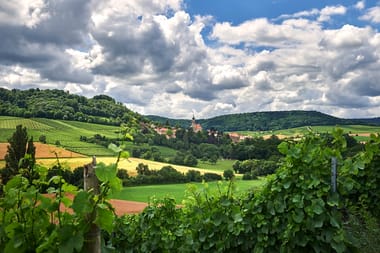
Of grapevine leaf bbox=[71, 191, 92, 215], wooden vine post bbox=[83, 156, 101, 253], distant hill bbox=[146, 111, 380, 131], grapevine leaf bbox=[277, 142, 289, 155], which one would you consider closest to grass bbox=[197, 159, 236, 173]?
distant hill bbox=[146, 111, 380, 131]

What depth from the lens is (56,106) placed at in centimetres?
5884

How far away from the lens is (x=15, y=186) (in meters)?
2.70

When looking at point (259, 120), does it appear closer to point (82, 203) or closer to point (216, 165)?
point (216, 165)

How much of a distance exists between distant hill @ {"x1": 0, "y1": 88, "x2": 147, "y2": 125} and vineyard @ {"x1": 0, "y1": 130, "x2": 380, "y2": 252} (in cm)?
4867

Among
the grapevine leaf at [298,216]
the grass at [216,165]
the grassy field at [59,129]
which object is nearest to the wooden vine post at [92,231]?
the grapevine leaf at [298,216]

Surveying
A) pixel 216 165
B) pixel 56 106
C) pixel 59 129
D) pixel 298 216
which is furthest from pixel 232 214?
pixel 56 106

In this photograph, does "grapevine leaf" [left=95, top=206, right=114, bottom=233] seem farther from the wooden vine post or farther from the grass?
the grass

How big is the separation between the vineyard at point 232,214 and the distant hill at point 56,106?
160ft

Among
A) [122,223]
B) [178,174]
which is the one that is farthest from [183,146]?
[122,223]

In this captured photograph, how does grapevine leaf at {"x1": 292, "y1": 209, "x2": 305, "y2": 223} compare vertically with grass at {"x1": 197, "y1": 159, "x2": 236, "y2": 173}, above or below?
above

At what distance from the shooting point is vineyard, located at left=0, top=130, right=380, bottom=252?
2.27 metres

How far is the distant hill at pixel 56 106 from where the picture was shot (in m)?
55.4

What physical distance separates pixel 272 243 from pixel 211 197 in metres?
1.01

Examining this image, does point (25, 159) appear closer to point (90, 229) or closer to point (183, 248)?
point (90, 229)
